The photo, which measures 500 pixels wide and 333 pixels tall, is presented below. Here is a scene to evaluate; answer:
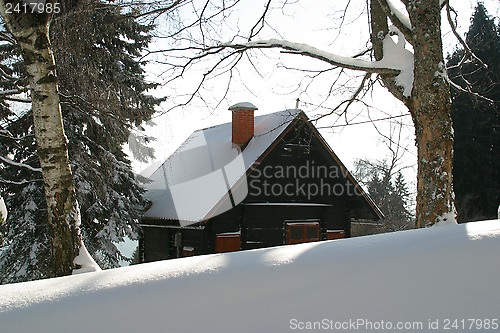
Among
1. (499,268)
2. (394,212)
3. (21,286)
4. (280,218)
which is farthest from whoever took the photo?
(394,212)

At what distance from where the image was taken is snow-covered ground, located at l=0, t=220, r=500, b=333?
2.17m

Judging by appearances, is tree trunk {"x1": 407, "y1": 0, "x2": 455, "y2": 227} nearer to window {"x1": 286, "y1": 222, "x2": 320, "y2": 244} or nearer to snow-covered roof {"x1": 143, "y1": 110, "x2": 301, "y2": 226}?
snow-covered roof {"x1": 143, "y1": 110, "x2": 301, "y2": 226}

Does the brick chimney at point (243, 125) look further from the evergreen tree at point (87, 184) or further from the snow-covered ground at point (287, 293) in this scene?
the snow-covered ground at point (287, 293)

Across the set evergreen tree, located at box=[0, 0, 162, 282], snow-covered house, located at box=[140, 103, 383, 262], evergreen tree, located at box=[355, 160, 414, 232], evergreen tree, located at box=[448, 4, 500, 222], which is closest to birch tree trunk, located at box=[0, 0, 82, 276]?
evergreen tree, located at box=[0, 0, 162, 282]

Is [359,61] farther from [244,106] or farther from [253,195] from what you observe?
[244,106]

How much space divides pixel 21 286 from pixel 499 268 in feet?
9.56

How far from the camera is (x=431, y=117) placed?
15.3 ft

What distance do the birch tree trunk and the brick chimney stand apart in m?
9.48

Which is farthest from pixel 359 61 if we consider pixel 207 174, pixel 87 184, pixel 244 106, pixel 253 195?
pixel 207 174

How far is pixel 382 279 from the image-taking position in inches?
104

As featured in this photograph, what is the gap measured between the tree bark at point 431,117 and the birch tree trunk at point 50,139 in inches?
143

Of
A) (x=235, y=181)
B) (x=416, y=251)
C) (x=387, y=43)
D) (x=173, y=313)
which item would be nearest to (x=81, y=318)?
(x=173, y=313)

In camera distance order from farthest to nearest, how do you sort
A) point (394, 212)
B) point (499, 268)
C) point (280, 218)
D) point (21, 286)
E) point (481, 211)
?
point (394, 212) → point (481, 211) → point (280, 218) → point (499, 268) → point (21, 286)

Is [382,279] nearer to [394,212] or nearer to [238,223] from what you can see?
[238,223]
